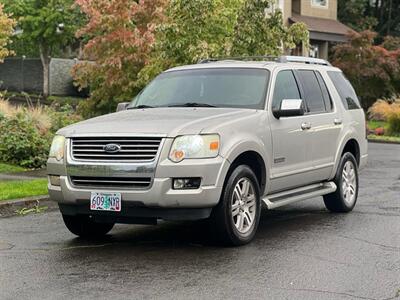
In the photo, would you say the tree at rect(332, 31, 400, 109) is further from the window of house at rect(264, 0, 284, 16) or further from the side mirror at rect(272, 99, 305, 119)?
the side mirror at rect(272, 99, 305, 119)

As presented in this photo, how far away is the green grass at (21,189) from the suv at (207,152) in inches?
105

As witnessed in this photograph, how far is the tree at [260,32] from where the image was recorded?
1631cm

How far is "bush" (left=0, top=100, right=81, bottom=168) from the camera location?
48.8ft

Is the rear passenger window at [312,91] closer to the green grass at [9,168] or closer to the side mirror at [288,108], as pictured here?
the side mirror at [288,108]

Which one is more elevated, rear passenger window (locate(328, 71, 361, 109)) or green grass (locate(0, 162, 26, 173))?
rear passenger window (locate(328, 71, 361, 109))

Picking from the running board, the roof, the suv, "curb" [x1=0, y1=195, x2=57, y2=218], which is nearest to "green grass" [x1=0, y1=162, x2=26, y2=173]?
"curb" [x1=0, y1=195, x2=57, y2=218]

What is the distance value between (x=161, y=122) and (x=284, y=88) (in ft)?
6.65

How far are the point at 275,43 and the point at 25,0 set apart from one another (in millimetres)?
23078

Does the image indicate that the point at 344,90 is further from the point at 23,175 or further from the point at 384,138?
the point at 384,138

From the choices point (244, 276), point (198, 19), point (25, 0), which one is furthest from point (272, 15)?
point (25, 0)

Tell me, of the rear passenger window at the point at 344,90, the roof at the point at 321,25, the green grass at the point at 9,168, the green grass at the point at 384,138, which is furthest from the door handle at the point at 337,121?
the roof at the point at 321,25

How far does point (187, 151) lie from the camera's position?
7.28 meters

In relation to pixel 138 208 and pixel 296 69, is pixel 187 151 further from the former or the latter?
pixel 296 69

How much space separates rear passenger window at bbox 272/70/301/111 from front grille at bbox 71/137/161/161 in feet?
6.01
